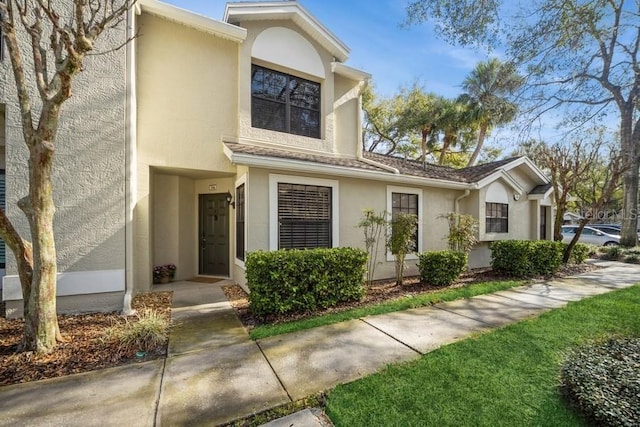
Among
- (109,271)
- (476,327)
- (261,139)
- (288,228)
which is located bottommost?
(476,327)

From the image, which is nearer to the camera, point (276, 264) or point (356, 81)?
point (276, 264)

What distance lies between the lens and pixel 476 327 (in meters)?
4.91

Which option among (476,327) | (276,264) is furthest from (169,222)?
(476,327)

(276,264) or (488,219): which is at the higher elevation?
(488,219)

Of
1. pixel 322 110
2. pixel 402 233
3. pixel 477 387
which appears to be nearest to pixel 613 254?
pixel 402 233

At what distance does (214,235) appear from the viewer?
8.97 meters

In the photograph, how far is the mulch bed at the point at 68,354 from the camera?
347cm

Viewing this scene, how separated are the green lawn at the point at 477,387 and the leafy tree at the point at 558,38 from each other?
288 inches

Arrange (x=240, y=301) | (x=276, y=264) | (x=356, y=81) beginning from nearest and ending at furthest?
(x=276, y=264) → (x=240, y=301) → (x=356, y=81)

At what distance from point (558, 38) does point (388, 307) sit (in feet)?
29.9

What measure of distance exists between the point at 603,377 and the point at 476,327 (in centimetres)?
202

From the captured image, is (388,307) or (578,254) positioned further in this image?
(578,254)

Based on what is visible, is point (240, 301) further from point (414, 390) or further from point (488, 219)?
point (488, 219)

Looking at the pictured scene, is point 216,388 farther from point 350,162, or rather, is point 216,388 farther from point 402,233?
point 350,162
